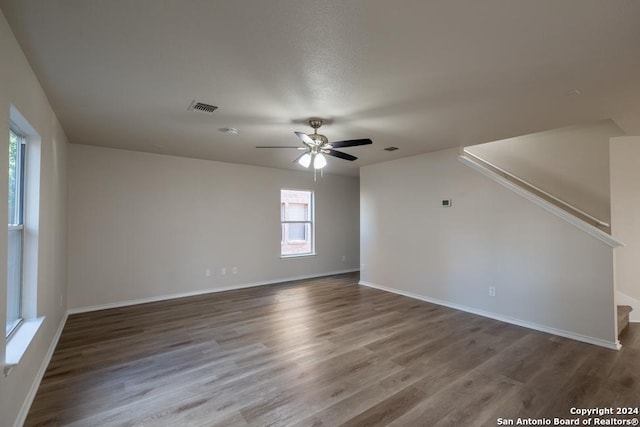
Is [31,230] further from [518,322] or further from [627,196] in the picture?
[627,196]

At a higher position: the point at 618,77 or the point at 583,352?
the point at 618,77

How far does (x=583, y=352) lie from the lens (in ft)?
10.2

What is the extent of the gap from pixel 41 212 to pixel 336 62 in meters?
2.80

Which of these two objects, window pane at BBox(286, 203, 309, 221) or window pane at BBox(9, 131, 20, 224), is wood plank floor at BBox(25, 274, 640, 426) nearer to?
window pane at BBox(9, 131, 20, 224)

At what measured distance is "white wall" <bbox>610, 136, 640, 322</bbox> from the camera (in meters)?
4.05

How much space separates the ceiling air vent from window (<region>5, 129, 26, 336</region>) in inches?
53.6

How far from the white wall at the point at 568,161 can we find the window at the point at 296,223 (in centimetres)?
372

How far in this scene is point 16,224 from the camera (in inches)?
93.2

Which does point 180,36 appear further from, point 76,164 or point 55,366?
point 76,164

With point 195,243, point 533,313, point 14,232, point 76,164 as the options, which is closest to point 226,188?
point 195,243

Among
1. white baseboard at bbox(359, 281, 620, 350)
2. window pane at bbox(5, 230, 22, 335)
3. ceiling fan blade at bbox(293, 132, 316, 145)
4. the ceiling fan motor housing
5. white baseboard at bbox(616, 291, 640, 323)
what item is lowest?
white baseboard at bbox(359, 281, 620, 350)

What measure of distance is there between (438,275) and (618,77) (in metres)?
3.34

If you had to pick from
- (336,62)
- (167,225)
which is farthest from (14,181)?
(167,225)

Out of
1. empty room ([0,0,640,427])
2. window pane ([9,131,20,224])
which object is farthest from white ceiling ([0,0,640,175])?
window pane ([9,131,20,224])
